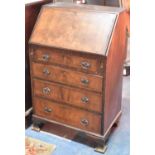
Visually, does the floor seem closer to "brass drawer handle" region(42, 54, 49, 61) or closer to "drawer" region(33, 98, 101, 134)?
"drawer" region(33, 98, 101, 134)

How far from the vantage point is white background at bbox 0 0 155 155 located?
610 mm

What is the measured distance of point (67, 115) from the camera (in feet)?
7.82

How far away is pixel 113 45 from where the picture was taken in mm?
2133

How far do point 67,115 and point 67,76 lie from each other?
0.35m

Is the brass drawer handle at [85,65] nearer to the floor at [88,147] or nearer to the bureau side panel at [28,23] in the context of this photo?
the bureau side panel at [28,23]

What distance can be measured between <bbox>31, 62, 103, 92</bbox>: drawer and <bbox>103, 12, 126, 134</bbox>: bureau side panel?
3.6 inches

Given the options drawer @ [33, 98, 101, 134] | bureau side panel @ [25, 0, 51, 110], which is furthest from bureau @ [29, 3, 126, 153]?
bureau side panel @ [25, 0, 51, 110]
